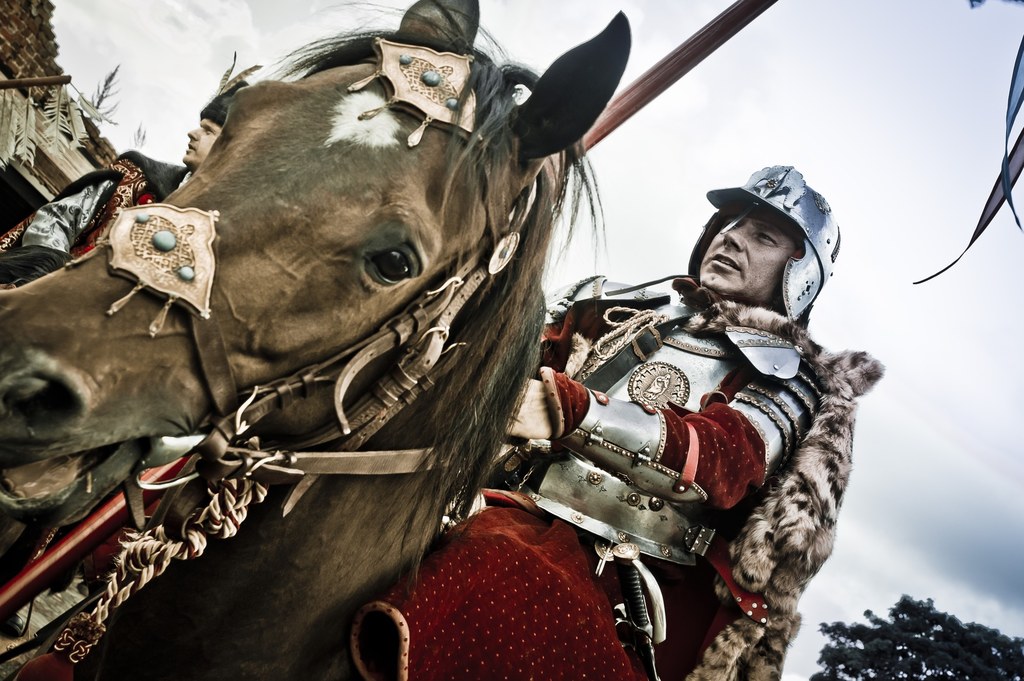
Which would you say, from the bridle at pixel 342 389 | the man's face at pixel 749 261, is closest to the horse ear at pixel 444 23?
the bridle at pixel 342 389

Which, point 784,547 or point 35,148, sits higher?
point 35,148

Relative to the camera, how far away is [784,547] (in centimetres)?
287

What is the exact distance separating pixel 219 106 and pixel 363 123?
1104 mm

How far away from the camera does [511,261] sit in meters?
1.60

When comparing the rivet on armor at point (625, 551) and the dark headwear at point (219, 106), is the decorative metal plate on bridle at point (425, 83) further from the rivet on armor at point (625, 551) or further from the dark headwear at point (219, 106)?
the rivet on armor at point (625, 551)

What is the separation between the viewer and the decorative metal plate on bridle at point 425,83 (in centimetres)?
137

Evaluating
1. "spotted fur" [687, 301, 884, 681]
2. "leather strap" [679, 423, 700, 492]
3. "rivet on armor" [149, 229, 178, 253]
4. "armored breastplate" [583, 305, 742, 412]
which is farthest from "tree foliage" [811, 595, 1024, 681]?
"rivet on armor" [149, 229, 178, 253]

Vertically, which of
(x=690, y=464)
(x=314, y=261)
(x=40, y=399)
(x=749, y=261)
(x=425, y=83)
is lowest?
(x=40, y=399)

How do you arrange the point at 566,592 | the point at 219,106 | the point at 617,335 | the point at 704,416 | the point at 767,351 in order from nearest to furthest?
the point at 566,592 < the point at 219,106 < the point at 704,416 < the point at 767,351 < the point at 617,335

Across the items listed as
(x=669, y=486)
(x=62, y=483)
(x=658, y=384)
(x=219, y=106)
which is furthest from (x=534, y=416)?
(x=658, y=384)

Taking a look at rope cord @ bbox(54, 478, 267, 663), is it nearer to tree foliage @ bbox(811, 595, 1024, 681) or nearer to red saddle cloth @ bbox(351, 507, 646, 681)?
red saddle cloth @ bbox(351, 507, 646, 681)

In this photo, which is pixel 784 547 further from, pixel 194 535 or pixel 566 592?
pixel 194 535

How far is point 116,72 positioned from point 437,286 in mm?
16563

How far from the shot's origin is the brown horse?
1.04 meters
